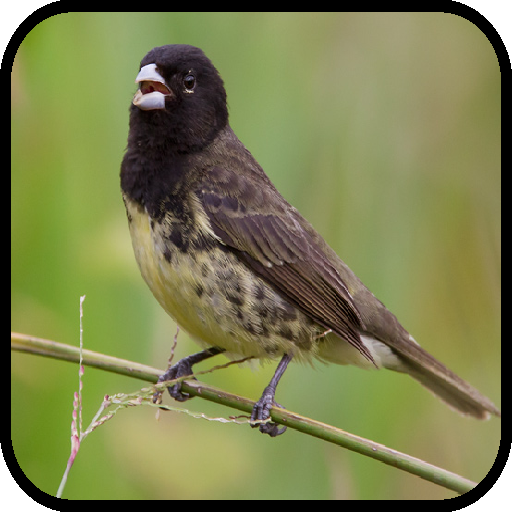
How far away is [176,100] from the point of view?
285 centimetres

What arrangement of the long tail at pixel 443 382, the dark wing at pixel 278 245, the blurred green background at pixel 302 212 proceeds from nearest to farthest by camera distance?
the blurred green background at pixel 302 212 → the dark wing at pixel 278 245 → the long tail at pixel 443 382

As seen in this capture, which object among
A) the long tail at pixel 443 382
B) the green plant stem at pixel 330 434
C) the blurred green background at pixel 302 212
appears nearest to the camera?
the green plant stem at pixel 330 434

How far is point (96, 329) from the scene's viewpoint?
2.61 m

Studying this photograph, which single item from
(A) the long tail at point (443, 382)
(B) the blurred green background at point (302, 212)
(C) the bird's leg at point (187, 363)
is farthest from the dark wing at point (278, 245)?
(C) the bird's leg at point (187, 363)

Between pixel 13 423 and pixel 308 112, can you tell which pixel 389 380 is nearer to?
pixel 308 112

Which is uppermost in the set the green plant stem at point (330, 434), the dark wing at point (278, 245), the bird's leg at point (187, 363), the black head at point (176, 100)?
the black head at point (176, 100)

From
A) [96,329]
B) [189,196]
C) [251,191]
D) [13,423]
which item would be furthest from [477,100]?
[13,423]

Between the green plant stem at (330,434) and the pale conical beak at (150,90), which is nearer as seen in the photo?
the green plant stem at (330,434)

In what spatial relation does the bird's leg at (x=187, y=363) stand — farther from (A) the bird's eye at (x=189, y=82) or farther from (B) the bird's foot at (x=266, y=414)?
(A) the bird's eye at (x=189, y=82)

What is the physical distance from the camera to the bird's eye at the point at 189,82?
9.39 feet

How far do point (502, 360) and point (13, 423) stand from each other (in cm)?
144

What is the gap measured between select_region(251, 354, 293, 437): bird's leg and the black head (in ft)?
2.62

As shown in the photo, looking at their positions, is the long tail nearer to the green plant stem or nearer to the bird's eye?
the green plant stem

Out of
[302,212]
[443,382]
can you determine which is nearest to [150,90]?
[302,212]
